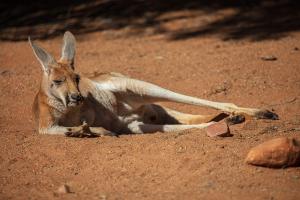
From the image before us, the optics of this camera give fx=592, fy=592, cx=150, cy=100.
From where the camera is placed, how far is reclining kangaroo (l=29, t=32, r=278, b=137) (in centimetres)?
638

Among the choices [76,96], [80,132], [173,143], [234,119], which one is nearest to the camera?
[173,143]

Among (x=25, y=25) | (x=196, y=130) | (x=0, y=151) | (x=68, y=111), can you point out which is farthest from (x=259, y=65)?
(x=25, y=25)

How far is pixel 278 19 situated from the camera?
36.8 ft

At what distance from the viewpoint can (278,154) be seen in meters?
4.70

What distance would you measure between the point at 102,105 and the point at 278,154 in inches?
106

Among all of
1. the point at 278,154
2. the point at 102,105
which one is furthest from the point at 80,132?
the point at 278,154

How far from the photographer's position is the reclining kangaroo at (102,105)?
20.9ft

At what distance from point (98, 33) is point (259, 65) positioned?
4024 millimetres

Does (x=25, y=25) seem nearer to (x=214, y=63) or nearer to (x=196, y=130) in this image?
(x=214, y=63)

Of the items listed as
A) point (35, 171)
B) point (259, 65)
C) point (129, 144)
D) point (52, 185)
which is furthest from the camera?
point (259, 65)

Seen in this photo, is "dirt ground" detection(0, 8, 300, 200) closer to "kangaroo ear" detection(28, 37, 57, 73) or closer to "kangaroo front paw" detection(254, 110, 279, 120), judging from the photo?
"kangaroo front paw" detection(254, 110, 279, 120)

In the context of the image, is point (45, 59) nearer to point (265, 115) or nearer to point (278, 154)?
point (265, 115)

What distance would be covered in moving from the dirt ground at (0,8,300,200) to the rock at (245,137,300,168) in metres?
0.06

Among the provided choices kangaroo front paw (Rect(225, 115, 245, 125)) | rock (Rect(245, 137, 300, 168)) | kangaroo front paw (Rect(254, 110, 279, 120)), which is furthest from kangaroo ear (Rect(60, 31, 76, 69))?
rock (Rect(245, 137, 300, 168))
